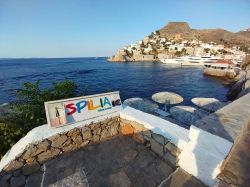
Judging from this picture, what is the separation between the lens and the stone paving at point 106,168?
345 centimetres

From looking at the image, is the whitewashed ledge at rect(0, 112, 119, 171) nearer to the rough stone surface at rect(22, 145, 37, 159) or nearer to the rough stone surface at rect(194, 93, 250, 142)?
the rough stone surface at rect(22, 145, 37, 159)

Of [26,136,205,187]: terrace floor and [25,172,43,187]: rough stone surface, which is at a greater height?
[26,136,205,187]: terrace floor

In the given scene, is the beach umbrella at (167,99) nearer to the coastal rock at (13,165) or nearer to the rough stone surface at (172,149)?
the rough stone surface at (172,149)

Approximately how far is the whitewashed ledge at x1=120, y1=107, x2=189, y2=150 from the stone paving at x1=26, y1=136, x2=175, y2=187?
2.21ft

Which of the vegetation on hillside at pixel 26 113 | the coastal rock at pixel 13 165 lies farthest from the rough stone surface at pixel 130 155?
the vegetation on hillside at pixel 26 113

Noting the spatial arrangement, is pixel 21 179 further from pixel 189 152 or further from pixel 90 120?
pixel 189 152

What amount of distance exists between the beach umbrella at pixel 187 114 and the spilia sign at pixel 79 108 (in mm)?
7593

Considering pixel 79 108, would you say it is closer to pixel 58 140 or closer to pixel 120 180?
pixel 58 140

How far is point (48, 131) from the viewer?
422cm

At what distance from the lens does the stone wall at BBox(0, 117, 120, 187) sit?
143 inches

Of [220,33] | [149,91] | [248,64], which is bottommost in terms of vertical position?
[149,91]

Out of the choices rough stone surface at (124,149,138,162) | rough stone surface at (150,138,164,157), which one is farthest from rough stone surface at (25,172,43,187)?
rough stone surface at (150,138,164,157)

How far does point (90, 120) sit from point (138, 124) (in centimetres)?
154

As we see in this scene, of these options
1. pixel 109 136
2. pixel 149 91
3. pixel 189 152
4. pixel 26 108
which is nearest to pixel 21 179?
pixel 109 136
